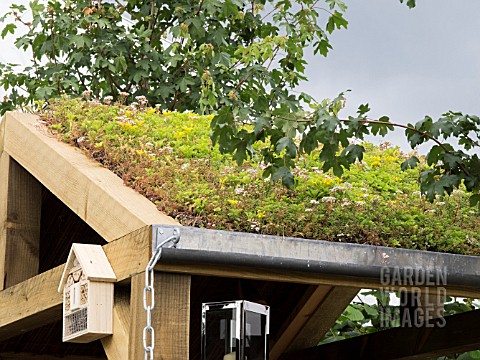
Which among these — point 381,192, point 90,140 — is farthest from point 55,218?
point 381,192

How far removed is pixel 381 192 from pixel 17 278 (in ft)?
5.55

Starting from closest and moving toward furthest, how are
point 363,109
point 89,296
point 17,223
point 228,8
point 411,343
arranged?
point 89,296
point 363,109
point 17,223
point 411,343
point 228,8

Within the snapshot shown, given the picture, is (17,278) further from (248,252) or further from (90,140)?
(248,252)

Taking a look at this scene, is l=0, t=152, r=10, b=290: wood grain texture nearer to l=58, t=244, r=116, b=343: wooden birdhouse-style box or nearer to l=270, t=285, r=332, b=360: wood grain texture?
l=58, t=244, r=116, b=343: wooden birdhouse-style box

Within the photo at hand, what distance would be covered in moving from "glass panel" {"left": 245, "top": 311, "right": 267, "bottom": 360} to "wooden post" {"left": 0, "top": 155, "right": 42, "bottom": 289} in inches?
56.4

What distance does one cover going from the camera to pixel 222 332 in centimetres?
315

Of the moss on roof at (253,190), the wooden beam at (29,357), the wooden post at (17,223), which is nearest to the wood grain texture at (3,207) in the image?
the wooden post at (17,223)

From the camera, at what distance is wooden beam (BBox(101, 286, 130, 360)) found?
9.57ft

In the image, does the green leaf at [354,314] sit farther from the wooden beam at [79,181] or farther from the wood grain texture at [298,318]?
the wooden beam at [79,181]

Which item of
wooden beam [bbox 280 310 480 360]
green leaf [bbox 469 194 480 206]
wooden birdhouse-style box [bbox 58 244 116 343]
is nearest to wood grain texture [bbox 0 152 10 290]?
wooden birdhouse-style box [bbox 58 244 116 343]

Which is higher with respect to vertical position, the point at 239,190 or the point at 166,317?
the point at 239,190

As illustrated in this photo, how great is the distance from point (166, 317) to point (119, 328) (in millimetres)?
250

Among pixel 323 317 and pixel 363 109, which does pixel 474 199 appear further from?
pixel 323 317

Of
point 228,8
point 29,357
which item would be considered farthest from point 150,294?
point 228,8
